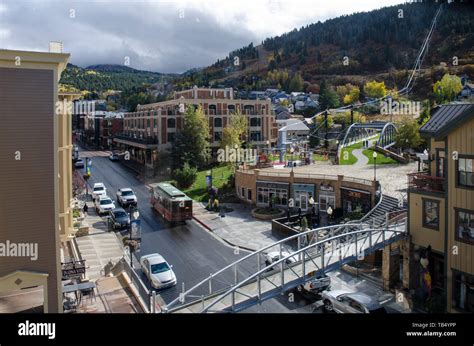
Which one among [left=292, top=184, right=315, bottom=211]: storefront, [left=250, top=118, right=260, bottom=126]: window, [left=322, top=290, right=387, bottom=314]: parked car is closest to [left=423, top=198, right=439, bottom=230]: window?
[left=322, top=290, right=387, bottom=314]: parked car

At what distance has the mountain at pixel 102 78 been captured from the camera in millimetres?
3742

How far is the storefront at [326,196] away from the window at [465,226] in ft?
14.0

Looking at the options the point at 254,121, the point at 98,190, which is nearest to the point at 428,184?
the point at 98,190

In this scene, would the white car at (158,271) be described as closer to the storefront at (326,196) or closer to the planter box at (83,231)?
the planter box at (83,231)

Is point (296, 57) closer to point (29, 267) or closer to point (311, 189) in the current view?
point (311, 189)

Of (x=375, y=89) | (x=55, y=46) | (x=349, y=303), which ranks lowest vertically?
(x=349, y=303)

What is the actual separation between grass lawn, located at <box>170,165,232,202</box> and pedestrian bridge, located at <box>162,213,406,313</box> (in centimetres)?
180

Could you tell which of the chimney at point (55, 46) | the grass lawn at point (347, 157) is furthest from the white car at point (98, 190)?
the grass lawn at point (347, 157)

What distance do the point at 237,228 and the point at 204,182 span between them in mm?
1658

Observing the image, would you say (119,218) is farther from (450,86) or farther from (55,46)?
(450,86)

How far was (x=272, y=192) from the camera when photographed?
27.2 feet

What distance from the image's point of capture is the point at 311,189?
8094mm

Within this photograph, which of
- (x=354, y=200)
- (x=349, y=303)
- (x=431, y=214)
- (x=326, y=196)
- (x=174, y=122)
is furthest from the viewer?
(x=326, y=196)

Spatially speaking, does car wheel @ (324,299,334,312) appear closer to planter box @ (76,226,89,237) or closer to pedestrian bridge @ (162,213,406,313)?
pedestrian bridge @ (162,213,406,313)
